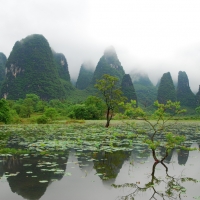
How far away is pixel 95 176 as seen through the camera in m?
5.80

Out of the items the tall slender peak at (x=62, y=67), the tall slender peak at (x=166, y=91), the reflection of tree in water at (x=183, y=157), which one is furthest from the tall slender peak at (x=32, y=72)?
the reflection of tree in water at (x=183, y=157)

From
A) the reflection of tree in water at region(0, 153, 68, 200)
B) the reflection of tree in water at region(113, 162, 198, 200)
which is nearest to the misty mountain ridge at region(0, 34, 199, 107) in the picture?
the reflection of tree in water at region(0, 153, 68, 200)

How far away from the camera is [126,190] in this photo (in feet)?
15.9

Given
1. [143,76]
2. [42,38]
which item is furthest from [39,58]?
[143,76]

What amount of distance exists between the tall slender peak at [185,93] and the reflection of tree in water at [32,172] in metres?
114

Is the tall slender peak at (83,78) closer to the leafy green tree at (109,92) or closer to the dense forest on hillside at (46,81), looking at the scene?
the dense forest on hillside at (46,81)

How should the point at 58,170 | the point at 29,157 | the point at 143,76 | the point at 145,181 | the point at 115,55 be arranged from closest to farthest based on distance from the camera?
the point at 145,181
the point at 58,170
the point at 29,157
the point at 115,55
the point at 143,76

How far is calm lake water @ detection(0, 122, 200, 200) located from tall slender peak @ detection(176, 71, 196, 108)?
370 ft

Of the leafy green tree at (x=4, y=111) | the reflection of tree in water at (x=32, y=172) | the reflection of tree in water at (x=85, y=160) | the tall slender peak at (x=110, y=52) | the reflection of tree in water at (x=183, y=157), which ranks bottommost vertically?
the reflection of tree in water at (x=32, y=172)

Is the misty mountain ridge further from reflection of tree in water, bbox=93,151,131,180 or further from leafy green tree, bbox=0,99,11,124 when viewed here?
reflection of tree in water, bbox=93,151,131,180

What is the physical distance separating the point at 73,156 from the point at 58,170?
203 centimetres

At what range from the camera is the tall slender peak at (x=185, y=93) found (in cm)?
11480

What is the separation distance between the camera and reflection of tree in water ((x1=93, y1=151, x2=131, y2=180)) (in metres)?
6.02

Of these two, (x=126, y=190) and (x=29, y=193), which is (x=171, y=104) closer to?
(x=126, y=190)
